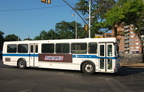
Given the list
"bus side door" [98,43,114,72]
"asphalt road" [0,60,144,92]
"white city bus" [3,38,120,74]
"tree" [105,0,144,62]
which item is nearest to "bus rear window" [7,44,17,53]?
"white city bus" [3,38,120,74]

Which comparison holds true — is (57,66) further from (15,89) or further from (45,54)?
(15,89)

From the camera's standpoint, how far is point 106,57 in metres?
13.2

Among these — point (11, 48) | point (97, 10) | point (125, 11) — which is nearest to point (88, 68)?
point (11, 48)

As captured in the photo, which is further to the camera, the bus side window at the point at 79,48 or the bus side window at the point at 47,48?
the bus side window at the point at 47,48

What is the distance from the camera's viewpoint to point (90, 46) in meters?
13.9

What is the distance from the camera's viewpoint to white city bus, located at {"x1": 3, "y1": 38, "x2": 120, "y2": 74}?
43.6 feet

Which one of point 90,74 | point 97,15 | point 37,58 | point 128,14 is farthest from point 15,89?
point 97,15

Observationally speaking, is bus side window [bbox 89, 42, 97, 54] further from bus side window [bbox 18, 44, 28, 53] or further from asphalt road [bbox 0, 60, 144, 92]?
bus side window [bbox 18, 44, 28, 53]

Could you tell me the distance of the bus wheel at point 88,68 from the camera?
44.8 ft

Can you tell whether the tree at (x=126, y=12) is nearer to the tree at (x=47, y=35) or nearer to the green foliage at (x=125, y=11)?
the green foliage at (x=125, y=11)

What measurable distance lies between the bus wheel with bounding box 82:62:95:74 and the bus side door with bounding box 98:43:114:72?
631 mm

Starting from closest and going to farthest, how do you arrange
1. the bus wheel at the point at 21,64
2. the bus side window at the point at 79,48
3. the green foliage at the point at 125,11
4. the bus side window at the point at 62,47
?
1. the bus side window at the point at 79,48
2. the bus side window at the point at 62,47
3. the bus wheel at the point at 21,64
4. the green foliage at the point at 125,11

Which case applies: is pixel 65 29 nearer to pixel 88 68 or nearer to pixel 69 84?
pixel 88 68

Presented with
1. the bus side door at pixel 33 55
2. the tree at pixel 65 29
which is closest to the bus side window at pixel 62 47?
the bus side door at pixel 33 55
